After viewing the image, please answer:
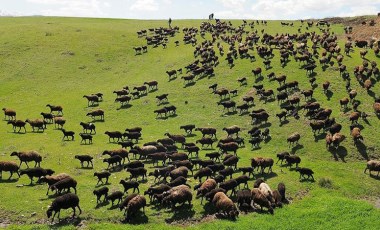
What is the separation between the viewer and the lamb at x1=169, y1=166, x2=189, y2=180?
26.0 metres

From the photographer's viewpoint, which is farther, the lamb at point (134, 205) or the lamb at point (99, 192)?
the lamb at point (99, 192)

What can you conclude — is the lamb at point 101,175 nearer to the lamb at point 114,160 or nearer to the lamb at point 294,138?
the lamb at point 114,160

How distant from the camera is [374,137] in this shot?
33.8 metres

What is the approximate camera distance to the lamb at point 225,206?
70.2ft

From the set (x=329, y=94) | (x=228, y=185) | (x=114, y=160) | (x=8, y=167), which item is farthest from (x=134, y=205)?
(x=329, y=94)

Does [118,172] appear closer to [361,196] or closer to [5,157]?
[5,157]

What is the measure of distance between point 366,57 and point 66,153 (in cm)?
4459

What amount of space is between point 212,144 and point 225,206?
14.8 m

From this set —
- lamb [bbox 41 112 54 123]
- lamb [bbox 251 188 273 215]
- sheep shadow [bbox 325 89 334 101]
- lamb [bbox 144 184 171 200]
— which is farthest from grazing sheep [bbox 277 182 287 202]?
lamb [bbox 41 112 54 123]

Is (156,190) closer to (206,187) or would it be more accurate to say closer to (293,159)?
(206,187)

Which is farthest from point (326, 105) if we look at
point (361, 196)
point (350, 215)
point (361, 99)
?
point (350, 215)

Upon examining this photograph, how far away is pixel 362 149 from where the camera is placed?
32.2 metres

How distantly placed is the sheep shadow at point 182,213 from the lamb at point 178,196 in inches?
12.1

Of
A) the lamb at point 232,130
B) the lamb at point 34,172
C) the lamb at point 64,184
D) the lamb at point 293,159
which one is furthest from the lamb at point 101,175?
the lamb at point 232,130
